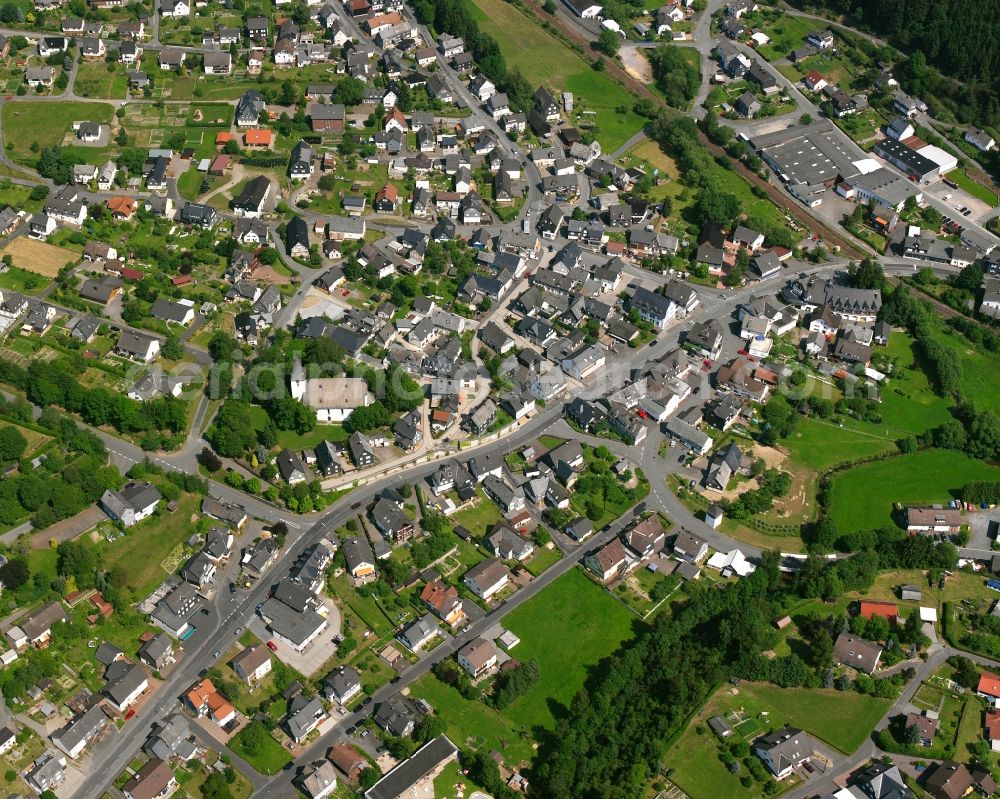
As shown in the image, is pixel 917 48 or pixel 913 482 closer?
pixel 913 482

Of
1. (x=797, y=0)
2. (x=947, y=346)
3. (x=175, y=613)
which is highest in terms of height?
(x=797, y=0)

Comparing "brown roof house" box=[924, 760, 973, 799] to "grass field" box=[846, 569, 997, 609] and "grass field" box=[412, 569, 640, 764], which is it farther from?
"grass field" box=[412, 569, 640, 764]

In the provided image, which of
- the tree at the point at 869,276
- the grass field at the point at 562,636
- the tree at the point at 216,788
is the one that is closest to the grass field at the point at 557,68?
the tree at the point at 869,276

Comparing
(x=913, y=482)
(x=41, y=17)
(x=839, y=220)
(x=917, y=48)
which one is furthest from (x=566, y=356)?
(x=41, y=17)

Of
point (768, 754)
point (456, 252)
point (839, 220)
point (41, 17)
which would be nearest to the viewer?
point (768, 754)

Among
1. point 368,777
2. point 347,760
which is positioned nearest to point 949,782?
point 368,777

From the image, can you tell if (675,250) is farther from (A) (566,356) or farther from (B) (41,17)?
(B) (41,17)
